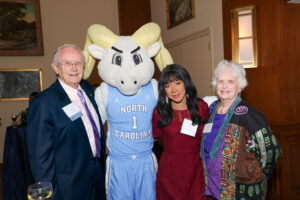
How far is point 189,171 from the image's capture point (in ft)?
5.86

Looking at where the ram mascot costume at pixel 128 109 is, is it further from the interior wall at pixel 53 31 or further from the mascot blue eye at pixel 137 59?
the interior wall at pixel 53 31

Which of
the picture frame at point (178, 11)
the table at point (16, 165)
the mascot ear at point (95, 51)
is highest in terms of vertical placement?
the picture frame at point (178, 11)

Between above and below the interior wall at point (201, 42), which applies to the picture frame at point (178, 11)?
above

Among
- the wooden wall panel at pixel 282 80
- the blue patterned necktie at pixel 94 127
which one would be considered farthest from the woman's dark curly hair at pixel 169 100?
the wooden wall panel at pixel 282 80

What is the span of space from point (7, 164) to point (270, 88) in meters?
3.19

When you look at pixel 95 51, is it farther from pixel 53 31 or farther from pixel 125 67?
pixel 53 31

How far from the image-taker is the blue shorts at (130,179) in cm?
188

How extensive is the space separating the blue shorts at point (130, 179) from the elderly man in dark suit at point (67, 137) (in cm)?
10

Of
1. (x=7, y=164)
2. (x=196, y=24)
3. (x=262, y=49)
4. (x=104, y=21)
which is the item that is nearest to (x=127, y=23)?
(x=104, y=21)

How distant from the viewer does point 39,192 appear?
3.24ft

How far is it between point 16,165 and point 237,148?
8.24ft

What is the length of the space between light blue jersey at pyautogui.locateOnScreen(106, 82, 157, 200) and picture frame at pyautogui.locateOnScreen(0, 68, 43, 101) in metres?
3.95

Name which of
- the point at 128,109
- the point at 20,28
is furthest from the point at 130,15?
the point at 128,109

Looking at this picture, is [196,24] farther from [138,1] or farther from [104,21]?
[104,21]
